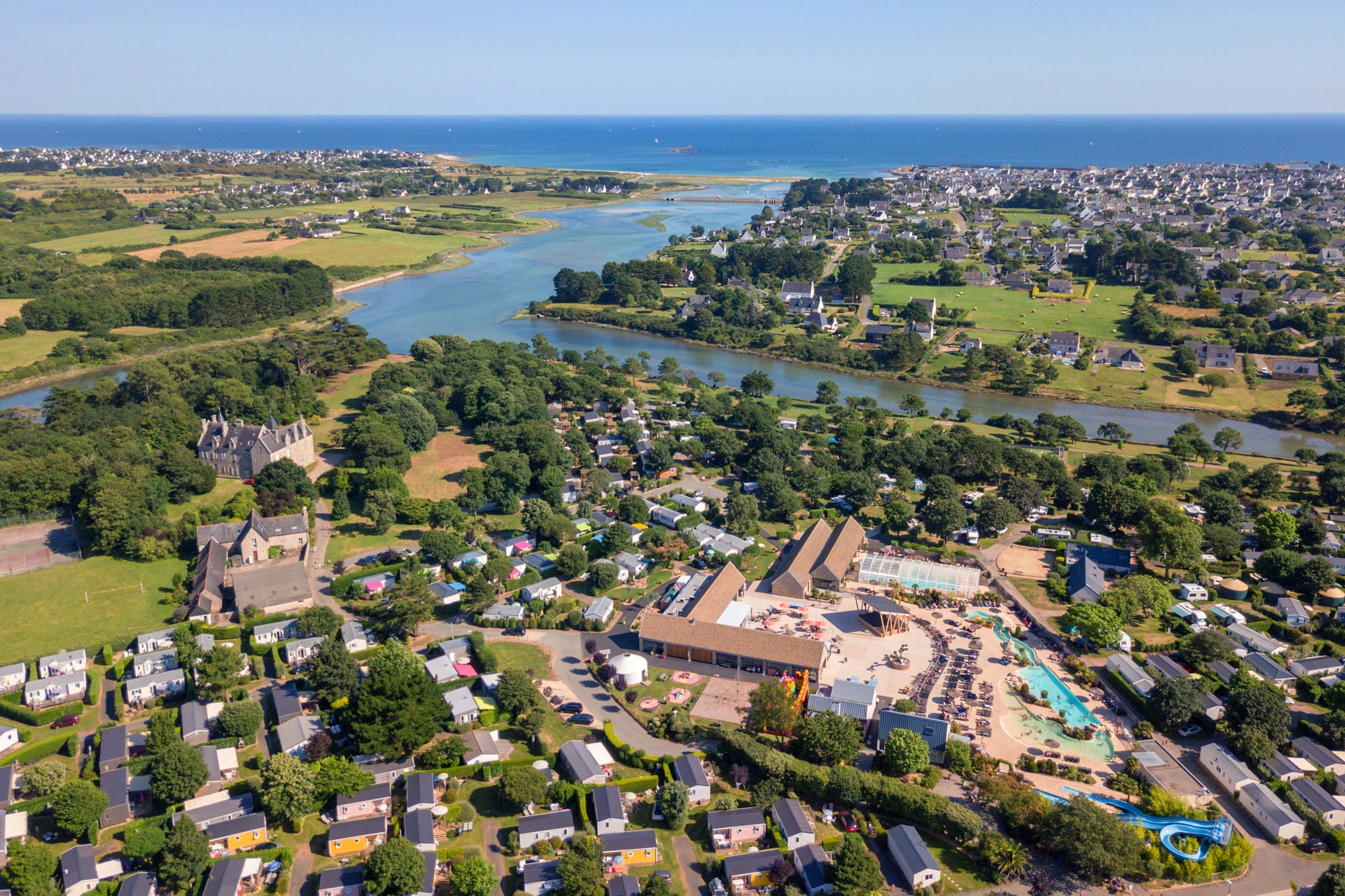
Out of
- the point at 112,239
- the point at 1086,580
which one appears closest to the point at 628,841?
the point at 1086,580

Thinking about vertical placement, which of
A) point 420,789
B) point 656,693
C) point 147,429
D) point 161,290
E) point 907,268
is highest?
point 907,268

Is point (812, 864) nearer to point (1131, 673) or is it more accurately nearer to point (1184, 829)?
point (1184, 829)

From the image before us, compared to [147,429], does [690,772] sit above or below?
below

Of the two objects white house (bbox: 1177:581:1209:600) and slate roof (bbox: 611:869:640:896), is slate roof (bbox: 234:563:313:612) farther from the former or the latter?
white house (bbox: 1177:581:1209:600)

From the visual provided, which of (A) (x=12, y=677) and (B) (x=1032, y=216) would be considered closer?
(A) (x=12, y=677)

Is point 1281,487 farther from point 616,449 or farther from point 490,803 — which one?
point 490,803

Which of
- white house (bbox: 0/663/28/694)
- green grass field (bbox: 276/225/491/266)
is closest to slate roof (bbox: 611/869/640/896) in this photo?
white house (bbox: 0/663/28/694)

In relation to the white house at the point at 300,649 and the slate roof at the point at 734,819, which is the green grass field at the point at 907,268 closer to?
the white house at the point at 300,649

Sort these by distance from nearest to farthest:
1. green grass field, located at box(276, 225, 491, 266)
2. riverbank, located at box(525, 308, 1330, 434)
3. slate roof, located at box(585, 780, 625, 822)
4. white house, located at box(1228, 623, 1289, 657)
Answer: slate roof, located at box(585, 780, 625, 822)
white house, located at box(1228, 623, 1289, 657)
riverbank, located at box(525, 308, 1330, 434)
green grass field, located at box(276, 225, 491, 266)
